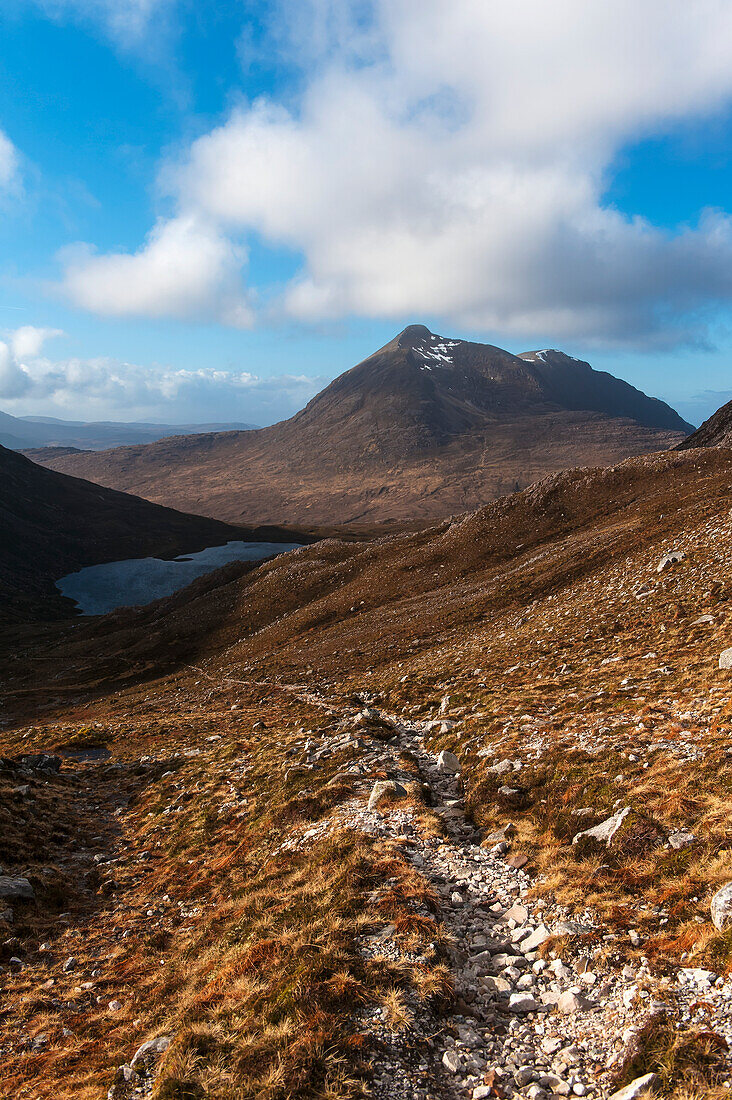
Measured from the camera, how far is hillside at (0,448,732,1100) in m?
7.07

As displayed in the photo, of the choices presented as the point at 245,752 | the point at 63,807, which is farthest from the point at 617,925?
the point at 63,807

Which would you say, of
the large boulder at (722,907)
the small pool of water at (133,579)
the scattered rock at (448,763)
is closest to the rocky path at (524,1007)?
the large boulder at (722,907)

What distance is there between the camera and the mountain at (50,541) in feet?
411

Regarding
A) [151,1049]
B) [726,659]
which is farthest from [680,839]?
[151,1049]

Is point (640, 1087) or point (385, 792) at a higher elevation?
point (640, 1087)

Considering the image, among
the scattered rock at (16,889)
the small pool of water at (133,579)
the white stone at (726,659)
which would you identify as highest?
the white stone at (726,659)

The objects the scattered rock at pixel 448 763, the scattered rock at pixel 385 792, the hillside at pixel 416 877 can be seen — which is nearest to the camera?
the hillside at pixel 416 877

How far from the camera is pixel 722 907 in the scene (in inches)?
309

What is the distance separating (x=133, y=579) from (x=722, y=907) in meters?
150

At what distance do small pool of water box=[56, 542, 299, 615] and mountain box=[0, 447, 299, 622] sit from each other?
529 centimetres

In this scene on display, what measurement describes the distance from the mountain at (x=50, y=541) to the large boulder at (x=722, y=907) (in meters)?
126

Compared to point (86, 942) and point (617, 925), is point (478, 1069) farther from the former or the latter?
point (86, 942)

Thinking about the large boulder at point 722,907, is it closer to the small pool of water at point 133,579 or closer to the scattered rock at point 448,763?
the scattered rock at point 448,763

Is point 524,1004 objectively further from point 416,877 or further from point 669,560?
point 669,560
